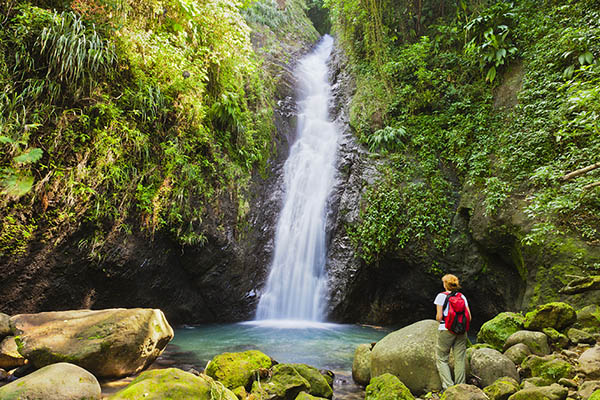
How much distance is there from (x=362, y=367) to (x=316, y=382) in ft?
3.58

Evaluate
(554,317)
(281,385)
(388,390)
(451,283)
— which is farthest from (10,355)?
(554,317)

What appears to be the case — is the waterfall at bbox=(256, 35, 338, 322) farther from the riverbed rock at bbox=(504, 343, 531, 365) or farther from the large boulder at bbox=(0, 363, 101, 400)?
the large boulder at bbox=(0, 363, 101, 400)

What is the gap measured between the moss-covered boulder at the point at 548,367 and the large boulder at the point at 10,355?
619 cm

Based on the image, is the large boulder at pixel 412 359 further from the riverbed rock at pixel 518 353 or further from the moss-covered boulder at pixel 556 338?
the moss-covered boulder at pixel 556 338

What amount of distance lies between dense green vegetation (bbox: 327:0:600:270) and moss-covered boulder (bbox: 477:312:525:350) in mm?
1364

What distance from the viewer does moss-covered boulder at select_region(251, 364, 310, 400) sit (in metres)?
3.49

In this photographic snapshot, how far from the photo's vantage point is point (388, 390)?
3.41 m

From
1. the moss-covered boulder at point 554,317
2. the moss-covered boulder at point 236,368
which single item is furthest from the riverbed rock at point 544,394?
the moss-covered boulder at point 236,368

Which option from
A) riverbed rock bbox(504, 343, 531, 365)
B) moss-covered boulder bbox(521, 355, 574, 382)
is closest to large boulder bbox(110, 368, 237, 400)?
moss-covered boulder bbox(521, 355, 574, 382)

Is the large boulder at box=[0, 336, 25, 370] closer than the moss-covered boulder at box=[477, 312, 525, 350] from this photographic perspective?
Yes

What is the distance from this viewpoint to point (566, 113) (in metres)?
6.50

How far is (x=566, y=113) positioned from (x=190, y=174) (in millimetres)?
8369

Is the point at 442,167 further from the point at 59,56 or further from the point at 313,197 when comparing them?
the point at 59,56

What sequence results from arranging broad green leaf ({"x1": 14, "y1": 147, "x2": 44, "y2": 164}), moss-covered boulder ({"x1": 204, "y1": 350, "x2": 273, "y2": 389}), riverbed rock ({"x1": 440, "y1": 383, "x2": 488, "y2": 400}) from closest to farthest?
1. riverbed rock ({"x1": 440, "y1": 383, "x2": 488, "y2": 400})
2. moss-covered boulder ({"x1": 204, "y1": 350, "x2": 273, "y2": 389})
3. broad green leaf ({"x1": 14, "y1": 147, "x2": 44, "y2": 164})
